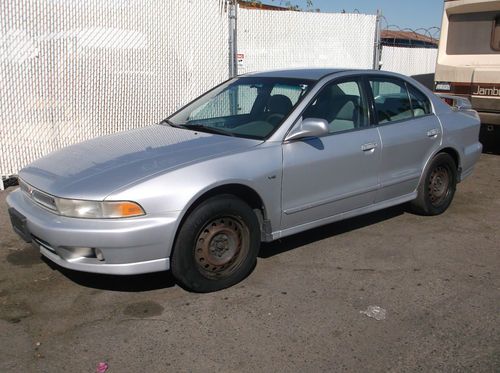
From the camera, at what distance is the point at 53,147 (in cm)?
701

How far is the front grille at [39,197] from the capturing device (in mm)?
3581

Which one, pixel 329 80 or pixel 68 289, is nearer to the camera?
pixel 68 289

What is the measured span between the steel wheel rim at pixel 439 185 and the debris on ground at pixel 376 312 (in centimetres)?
232

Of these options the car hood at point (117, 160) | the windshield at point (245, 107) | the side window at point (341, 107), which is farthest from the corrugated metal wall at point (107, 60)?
the side window at point (341, 107)

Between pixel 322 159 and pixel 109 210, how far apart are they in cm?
177

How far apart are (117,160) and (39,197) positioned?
1.94 feet

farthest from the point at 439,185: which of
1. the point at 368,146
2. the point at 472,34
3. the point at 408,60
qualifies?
the point at 408,60

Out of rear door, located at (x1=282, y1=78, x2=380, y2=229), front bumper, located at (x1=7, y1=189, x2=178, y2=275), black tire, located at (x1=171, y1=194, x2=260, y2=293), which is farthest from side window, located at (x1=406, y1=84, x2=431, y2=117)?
front bumper, located at (x1=7, y1=189, x2=178, y2=275)

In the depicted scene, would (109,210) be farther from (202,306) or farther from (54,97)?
(54,97)

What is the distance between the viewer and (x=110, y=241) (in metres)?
3.36

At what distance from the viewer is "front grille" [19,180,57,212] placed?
3581 mm

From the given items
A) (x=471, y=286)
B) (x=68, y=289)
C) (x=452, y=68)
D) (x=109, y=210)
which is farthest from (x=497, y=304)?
(x=452, y=68)

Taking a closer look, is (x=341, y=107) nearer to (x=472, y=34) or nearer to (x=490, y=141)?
(x=472, y=34)

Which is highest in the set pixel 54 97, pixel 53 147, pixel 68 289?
pixel 54 97
